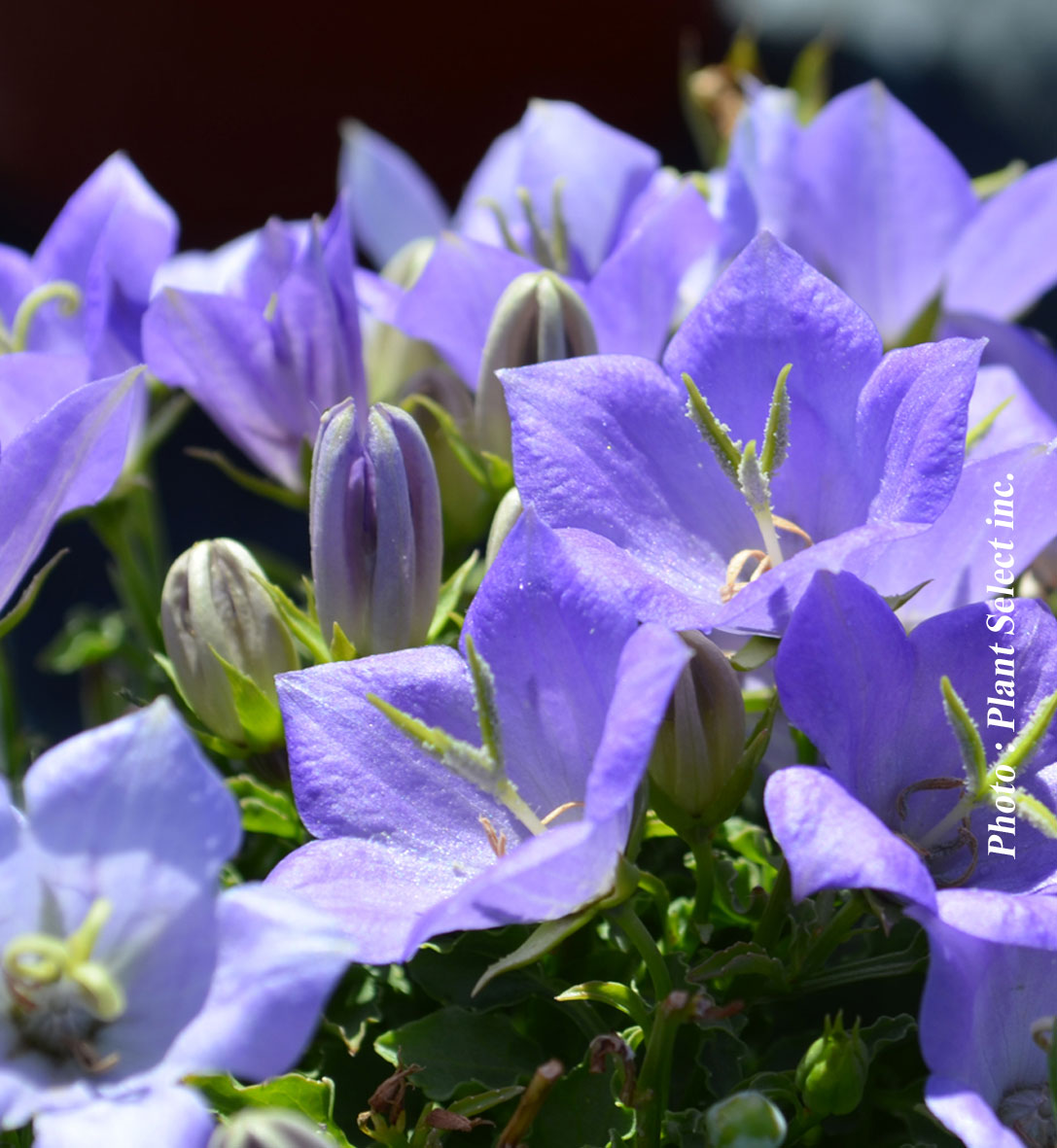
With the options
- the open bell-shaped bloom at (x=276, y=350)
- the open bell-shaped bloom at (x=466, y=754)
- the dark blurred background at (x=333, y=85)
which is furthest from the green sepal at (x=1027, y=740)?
the dark blurred background at (x=333, y=85)

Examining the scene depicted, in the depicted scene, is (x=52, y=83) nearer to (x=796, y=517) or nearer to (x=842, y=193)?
(x=842, y=193)

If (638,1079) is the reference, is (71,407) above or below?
above

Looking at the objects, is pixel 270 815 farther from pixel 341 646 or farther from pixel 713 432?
pixel 713 432

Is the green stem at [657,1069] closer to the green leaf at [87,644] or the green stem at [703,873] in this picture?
the green stem at [703,873]

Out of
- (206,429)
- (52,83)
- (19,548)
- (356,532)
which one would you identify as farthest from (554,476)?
(52,83)

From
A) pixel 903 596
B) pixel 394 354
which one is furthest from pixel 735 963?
pixel 394 354
